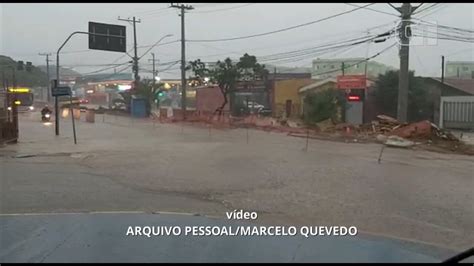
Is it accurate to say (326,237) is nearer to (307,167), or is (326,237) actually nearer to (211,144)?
(307,167)

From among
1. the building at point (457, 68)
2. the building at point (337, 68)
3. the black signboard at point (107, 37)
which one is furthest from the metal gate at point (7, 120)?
the building at point (457, 68)

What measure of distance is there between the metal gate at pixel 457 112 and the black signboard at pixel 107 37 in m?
23.4

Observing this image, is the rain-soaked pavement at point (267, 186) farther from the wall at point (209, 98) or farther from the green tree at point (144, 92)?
the green tree at point (144, 92)

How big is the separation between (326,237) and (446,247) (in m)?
1.26

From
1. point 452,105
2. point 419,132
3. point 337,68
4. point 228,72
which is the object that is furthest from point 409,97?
point 337,68

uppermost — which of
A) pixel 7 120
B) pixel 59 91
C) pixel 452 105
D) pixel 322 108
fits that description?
pixel 59 91

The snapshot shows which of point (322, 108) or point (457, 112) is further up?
point (322, 108)

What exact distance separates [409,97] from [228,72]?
1500 centimetres

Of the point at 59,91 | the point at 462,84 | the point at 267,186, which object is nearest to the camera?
the point at 267,186

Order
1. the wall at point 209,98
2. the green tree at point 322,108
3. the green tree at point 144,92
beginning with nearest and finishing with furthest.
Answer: the green tree at point 322,108 → the wall at point 209,98 → the green tree at point 144,92

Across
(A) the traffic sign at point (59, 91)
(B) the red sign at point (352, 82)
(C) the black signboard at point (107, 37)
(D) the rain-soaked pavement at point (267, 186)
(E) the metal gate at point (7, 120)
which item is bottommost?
(D) the rain-soaked pavement at point (267, 186)

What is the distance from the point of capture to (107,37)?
61.6 feet

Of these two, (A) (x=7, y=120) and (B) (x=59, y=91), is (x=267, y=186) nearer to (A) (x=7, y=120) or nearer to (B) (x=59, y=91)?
(A) (x=7, y=120)

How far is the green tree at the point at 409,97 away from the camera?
35.9m
